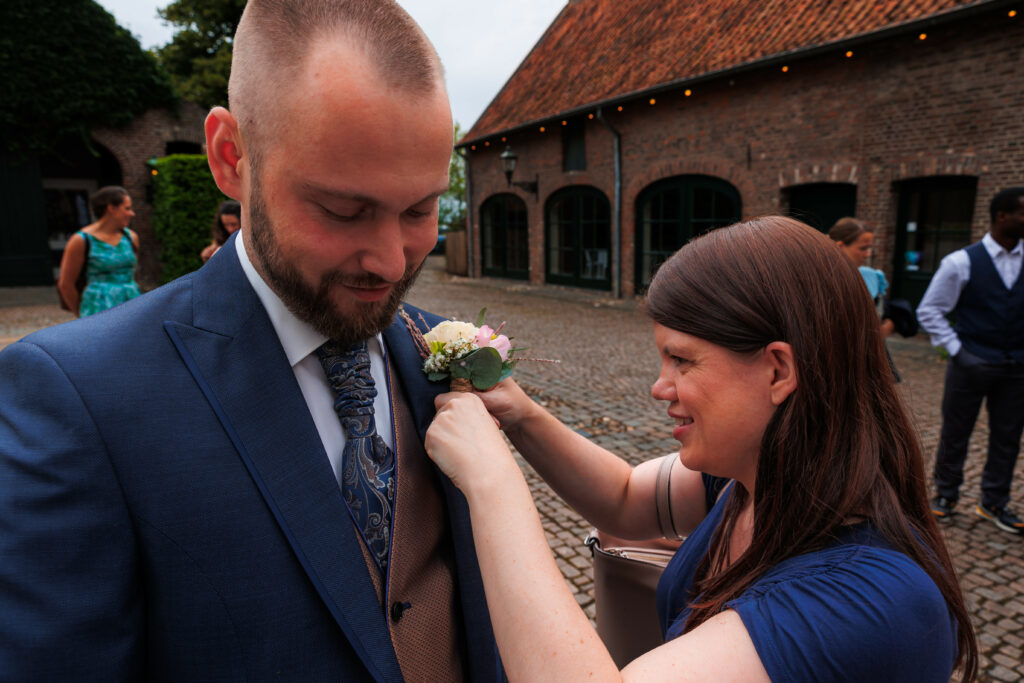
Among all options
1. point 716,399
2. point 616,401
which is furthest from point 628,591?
point 616,401

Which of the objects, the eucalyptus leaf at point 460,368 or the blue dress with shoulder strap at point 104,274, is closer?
the eucalyptus leaf at point 460,368

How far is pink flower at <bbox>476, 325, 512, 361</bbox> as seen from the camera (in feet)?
5.46

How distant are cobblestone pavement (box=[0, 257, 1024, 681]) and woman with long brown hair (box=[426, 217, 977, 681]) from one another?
37 cm

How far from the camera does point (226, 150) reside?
118 centimetres

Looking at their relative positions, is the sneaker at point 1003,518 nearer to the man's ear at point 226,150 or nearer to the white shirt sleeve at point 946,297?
the white shirt sleeve at point 946,297

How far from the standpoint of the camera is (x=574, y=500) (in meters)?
2.09

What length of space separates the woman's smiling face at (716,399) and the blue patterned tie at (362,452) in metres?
0.65

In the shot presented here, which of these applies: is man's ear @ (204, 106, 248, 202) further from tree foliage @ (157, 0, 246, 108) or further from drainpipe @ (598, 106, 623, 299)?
tree foliage @ (157, 0, 246, 108)

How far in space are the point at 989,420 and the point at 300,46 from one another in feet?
15.6

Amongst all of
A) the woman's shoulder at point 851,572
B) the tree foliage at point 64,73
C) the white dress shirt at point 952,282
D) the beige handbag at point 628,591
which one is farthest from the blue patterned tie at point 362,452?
the tree foliage at point 64,73

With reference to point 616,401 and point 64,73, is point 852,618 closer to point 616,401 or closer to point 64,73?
point 616,401

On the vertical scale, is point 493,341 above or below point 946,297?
above

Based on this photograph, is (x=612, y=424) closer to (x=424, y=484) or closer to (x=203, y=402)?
(x=424, y=484)

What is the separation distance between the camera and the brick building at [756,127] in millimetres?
9000
